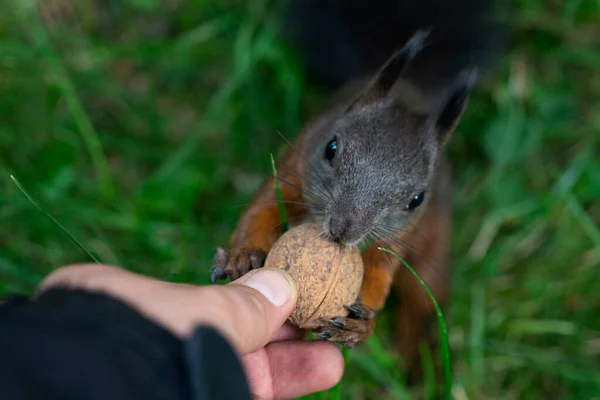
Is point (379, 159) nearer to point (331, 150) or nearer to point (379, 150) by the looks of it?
point (379, 150)

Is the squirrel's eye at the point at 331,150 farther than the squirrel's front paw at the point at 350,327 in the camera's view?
Yes

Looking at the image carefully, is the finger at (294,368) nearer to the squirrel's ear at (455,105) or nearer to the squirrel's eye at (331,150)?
the squirrel's eye at (331,150)

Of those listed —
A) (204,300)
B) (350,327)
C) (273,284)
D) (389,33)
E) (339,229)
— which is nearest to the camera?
(204,300)

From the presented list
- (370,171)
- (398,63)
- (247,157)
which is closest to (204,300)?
(370,171)

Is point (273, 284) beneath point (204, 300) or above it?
above

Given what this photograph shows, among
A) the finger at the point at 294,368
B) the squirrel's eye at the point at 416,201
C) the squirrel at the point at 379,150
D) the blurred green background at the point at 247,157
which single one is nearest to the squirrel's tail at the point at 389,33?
the squirrel at the point at 379,150
